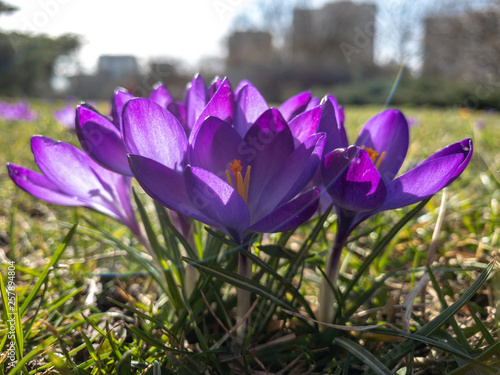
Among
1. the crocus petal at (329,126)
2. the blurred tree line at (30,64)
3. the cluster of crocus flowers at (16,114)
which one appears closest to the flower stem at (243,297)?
the crocus petal at (329,126)

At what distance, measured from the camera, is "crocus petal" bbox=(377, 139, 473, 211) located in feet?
1.74

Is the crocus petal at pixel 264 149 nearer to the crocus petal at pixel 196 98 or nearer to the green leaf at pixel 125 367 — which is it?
the crocus petal at pixel 196 98

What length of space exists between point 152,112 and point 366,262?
0.44m

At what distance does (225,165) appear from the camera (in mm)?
575

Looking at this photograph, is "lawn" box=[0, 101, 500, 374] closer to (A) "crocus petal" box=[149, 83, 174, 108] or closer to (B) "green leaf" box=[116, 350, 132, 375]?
(B) "green leaf" box=[116, 350, 132, 375]

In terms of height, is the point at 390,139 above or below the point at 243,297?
above

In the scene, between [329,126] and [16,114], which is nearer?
[329,126]

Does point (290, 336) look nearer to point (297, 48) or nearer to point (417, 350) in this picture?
point (417, 350)

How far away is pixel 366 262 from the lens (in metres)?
0.71

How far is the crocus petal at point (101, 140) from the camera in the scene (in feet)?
1.87

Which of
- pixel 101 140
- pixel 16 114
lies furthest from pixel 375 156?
pixel 16 114

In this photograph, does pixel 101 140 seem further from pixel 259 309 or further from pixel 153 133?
pixel 259 309

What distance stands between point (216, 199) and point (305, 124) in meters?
0.18

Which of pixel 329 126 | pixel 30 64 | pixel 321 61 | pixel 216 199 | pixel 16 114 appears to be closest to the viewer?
pixel 216 199
